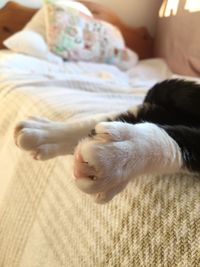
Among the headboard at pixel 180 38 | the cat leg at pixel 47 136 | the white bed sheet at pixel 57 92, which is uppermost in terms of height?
the cat leg at pixel 47 136

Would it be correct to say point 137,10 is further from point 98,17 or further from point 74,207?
point 74,207

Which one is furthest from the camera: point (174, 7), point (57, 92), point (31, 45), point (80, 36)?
point (174, 7)

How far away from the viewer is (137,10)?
2.95 metres

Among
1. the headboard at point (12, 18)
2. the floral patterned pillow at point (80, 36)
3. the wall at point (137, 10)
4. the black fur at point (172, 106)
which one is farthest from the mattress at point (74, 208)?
the wall at point (137, 10)

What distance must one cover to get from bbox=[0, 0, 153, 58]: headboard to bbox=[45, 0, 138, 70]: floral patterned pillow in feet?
0.67

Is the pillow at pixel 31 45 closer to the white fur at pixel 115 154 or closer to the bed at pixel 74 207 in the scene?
the bed at pixel 74 207

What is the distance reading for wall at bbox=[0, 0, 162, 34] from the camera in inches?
113

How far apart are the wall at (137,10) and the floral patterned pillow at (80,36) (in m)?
0.43

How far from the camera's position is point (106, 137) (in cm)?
50

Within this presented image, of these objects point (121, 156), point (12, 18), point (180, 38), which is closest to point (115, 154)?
point (121, 156)

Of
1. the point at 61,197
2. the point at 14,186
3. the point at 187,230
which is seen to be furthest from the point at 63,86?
the point at 187,230

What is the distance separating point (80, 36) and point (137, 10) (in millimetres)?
867

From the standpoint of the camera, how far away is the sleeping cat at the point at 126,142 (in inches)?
18.7

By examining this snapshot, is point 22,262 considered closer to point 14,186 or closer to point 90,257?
point 14,186
